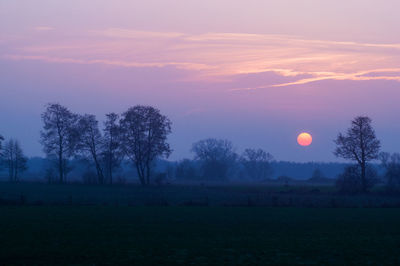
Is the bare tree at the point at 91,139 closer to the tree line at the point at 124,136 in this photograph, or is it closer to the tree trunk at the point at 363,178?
the tree line at the point at 124,136

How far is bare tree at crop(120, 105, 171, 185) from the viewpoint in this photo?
264 ft

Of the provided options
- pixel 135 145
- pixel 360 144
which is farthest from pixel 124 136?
pixel 360 144

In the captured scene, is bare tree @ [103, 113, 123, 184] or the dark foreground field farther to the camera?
bare tree @ [103, 113, 123, 184]

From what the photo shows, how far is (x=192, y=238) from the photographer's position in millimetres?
23203

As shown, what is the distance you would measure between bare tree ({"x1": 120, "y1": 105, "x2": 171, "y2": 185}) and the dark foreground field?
4450 centimetres

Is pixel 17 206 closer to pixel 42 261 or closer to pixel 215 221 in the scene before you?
pixel 215 221

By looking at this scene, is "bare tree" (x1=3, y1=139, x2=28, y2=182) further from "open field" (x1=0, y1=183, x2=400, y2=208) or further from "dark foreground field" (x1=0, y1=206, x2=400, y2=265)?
"dark foreground field" (x1=0, y1=206, x2=400, y2=265)

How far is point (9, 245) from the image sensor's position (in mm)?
19828

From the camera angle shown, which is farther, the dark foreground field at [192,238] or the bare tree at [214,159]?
the bare tree at [214,159]

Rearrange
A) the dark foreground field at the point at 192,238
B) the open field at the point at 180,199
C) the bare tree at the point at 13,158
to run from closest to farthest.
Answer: the dark foreground field at the point at 192,238, the open field at the point at 180,199, the bare tree at the point at 13,158

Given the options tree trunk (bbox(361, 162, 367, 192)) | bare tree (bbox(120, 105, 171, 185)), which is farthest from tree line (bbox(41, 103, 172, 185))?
tree trunk (bbox(361, 162, 367, 192))

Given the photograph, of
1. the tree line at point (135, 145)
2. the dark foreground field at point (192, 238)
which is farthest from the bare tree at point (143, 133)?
the dark foreground field at point (192, 238)

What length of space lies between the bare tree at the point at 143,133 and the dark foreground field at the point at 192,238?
146ft

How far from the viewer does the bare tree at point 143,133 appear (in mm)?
80438
